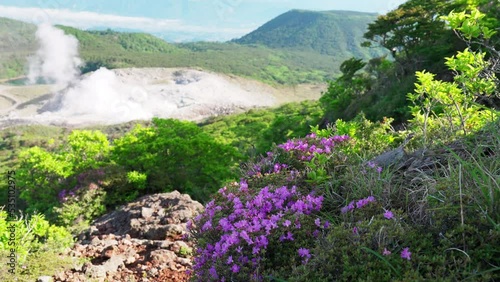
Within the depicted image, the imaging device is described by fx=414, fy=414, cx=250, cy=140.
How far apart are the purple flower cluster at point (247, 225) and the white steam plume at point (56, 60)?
163457 mm

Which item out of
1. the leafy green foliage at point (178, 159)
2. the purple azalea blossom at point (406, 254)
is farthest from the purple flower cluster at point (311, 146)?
the leafy green foliage at point (178, 159)

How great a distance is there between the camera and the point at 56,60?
6821 inches

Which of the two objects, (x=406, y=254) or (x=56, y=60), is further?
(x=56, y=60)

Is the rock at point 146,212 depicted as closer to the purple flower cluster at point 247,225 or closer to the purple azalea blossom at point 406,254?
the purple flower cluster at point 247,225

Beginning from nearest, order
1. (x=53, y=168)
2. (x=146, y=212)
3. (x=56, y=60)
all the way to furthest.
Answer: (x=146, y=212), (x=53, y=168), (x=56, y=60)

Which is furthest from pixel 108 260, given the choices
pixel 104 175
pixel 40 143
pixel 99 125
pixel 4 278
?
pixel 99 125

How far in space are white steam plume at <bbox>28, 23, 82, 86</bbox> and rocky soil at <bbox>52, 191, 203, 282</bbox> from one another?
519 feet

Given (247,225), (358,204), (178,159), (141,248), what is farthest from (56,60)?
(358,204)

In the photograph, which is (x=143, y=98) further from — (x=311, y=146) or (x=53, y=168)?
(x=311, y=146)

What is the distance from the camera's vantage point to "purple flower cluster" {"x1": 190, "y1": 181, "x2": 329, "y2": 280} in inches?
95.0

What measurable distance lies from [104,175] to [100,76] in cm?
10200

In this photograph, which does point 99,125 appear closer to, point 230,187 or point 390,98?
point 390,98

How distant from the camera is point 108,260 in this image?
527cm

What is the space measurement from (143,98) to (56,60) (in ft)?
316
